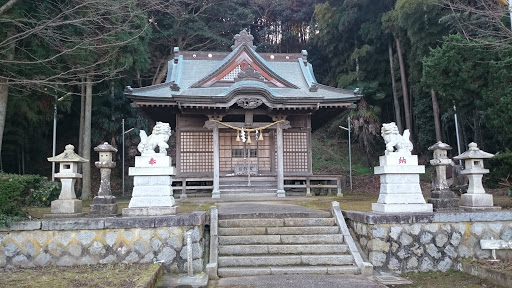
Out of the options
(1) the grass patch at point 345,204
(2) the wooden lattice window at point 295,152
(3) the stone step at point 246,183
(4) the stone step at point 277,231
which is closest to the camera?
(4) the stone step at point 277,231

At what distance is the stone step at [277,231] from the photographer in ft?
Result: 21.4

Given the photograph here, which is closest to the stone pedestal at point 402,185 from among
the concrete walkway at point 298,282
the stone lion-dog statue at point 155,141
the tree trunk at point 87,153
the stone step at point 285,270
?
the stone step at point 285,270

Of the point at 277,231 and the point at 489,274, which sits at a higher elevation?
the point at 277,231

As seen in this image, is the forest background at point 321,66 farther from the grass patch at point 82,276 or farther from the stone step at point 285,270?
the stone step at point 285,270

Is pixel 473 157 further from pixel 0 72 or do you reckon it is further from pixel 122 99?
pixel 122 99

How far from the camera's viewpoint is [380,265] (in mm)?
5953

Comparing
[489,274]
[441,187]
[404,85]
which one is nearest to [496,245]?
[489,274]

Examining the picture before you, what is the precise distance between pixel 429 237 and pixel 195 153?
940cm

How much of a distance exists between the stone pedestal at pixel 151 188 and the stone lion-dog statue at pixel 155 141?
139 mm

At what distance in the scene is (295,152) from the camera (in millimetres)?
14078

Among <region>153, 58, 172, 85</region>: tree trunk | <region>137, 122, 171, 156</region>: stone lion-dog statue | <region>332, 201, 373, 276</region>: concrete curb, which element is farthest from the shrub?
<region>153, 58, 172, 85</region>: tree trunk

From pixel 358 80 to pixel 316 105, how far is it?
13651 millimetres

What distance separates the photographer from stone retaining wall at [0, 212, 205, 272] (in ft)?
18.8

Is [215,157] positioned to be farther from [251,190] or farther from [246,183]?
[251,190]
